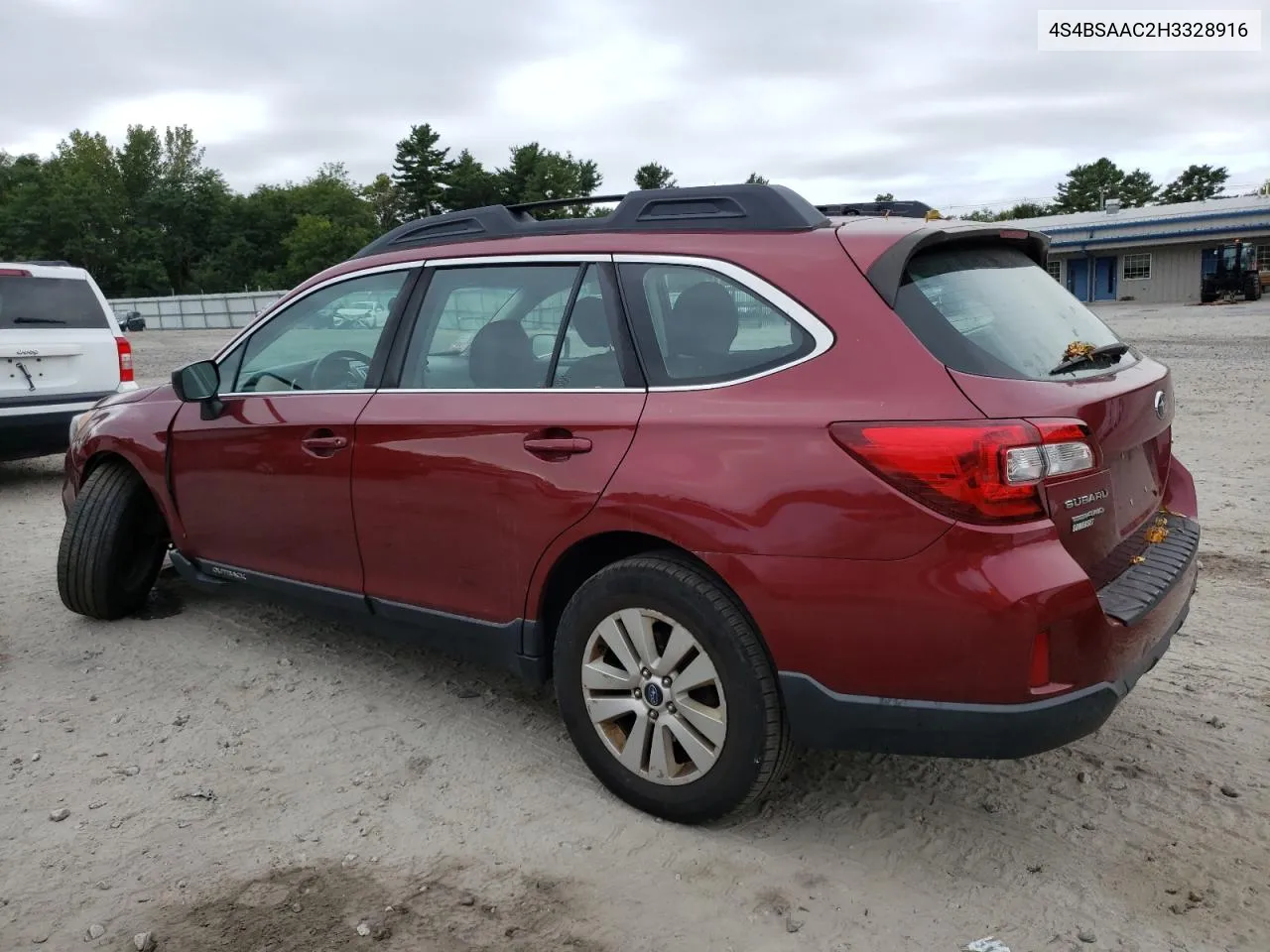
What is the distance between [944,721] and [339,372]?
2596 millimetres

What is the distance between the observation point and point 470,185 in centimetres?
7719

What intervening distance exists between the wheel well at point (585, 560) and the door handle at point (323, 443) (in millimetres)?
1033

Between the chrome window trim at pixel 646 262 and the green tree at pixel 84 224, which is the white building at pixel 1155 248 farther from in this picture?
the green tree at pixel 84 224

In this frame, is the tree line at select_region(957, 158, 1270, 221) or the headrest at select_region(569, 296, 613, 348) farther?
the tree line at select_region(957, 158, 1270, 221)

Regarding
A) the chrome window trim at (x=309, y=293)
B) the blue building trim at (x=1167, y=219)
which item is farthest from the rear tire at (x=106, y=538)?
the blue building trim at (x=1167, y=219)

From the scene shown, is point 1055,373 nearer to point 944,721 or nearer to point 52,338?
point 944,721

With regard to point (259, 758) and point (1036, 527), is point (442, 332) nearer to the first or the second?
point (259, 758)

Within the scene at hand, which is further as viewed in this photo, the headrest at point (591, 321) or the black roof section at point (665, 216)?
the headrest at point (591, 321)

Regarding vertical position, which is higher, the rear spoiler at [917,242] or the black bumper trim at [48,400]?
the rear spoiler at [917,242]

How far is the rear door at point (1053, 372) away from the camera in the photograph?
262 centimetres

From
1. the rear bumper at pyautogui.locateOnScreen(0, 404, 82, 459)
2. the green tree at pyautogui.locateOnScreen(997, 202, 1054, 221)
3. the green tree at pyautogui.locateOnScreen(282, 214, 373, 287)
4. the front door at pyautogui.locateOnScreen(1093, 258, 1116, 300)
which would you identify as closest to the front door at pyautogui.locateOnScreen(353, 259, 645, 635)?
the rear bumper at pyautogui.locateOnScreen(0, 404, 82, 459)

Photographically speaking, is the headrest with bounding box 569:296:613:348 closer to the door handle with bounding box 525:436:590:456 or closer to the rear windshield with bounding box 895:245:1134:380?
→ the door handle with bounding box 525:436:590:456

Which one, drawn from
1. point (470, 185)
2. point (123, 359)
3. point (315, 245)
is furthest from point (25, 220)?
point (123, 359)

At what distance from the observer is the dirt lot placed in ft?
8.73
